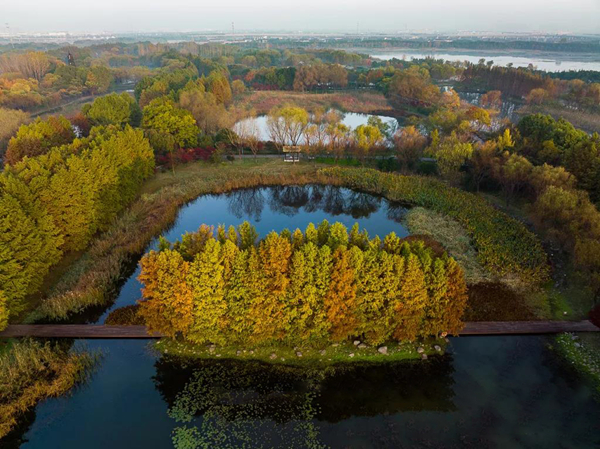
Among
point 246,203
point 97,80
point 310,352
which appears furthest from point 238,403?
point 97,80

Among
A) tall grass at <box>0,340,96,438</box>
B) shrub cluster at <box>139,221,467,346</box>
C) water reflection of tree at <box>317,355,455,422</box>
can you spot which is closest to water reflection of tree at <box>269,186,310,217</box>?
shrub cluster at <box>139,221,467,346</box>

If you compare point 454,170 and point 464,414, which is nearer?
point 464,414

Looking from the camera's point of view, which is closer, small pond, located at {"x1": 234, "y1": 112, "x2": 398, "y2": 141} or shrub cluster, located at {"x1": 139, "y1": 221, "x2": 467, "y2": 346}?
shrub cluster, located at {"x1": 139, "y1": 221, "x2": 467, "y2": 346}

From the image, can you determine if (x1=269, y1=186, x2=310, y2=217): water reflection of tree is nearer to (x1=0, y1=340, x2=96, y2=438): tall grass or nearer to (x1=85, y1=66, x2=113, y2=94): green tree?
(x1=0, y1=340, x2=96, y2=438): tall grass

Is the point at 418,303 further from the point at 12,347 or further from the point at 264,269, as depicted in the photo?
the point at 12,347

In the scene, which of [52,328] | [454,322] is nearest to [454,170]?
[454,322]

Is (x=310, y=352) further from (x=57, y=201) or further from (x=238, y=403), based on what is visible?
(x=57, y=201)
